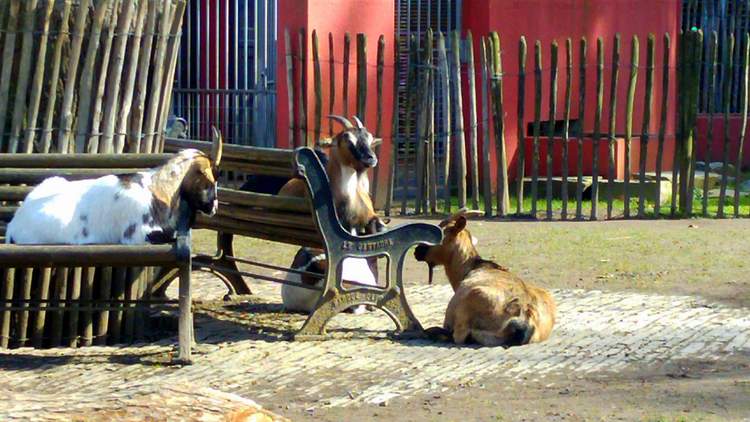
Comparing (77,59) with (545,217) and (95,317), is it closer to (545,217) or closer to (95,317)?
(95,317)

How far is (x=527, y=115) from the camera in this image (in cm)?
1814

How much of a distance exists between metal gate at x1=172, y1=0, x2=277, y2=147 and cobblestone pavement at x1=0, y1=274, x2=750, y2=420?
25.4ft

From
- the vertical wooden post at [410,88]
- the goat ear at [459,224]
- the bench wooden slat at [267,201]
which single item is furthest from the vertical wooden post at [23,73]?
the vertical wooden post at [410,88]

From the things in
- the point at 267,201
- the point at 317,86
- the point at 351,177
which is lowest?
the point at 267,201

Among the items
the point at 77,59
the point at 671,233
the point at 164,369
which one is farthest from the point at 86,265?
the point at 671,233

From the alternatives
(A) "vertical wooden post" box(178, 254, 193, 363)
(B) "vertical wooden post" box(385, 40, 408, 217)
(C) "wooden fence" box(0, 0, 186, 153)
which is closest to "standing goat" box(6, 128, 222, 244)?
(A) "vertical wooden post" box(178, 254, 193, 363)

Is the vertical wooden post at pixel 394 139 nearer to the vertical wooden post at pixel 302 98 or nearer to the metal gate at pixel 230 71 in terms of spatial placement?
the vertical wooden post at pixel 302 98

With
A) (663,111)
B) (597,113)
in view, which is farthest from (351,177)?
(663,111)

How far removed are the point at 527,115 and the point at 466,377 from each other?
11089 mm

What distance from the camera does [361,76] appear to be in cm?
1482

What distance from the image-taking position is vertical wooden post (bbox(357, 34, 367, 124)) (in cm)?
1470

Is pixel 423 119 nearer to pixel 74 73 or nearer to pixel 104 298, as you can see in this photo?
pixel 74 73

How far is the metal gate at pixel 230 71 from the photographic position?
16.9 meters

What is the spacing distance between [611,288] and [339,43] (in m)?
6.91
